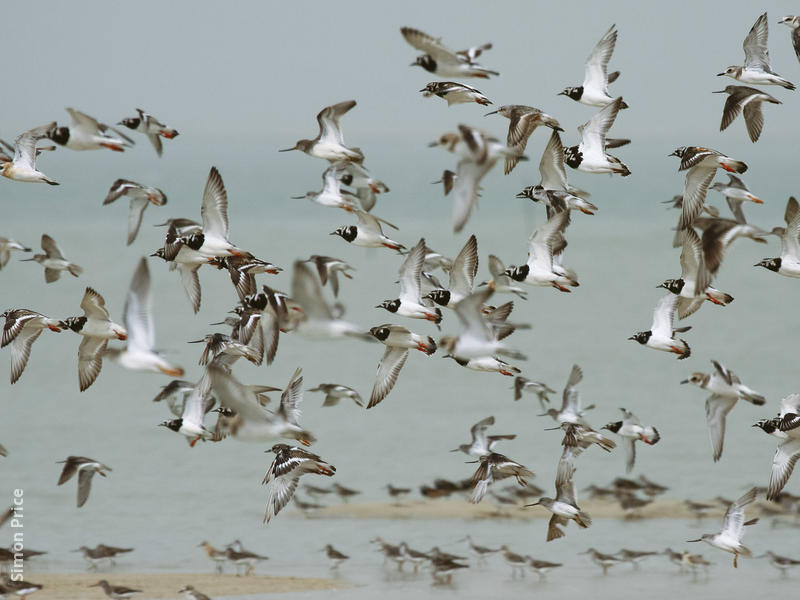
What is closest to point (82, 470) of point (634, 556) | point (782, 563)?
point (634, 556)

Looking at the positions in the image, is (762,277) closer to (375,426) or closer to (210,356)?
(375,426)

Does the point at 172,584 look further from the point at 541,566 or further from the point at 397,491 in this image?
the point at 397,491

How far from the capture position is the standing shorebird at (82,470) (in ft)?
53.2

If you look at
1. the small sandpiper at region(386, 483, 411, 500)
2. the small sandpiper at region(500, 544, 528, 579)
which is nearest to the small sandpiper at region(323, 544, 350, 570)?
the small sandpiper at region(500, 544, 528, 579)

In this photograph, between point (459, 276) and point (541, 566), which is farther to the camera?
point (541, 566)

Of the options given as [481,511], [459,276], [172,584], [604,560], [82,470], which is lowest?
[172,584]

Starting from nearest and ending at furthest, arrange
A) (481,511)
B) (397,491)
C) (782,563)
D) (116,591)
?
1. (116,591)
2. (782,563)
3. (481,511)
4. (397,491)

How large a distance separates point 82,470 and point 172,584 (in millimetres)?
3143

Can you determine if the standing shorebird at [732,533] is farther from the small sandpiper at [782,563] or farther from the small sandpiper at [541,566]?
the small sandpiper at [782,563]

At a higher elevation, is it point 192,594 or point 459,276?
point 459,276

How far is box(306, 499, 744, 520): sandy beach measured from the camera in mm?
23078

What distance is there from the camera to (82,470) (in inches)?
658

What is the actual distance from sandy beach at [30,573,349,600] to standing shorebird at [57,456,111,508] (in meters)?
1.93

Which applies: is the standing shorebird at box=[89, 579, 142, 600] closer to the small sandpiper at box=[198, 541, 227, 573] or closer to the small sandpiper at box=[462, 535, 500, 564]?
the small sandpiper at box=[198, 541, 227, 573]
